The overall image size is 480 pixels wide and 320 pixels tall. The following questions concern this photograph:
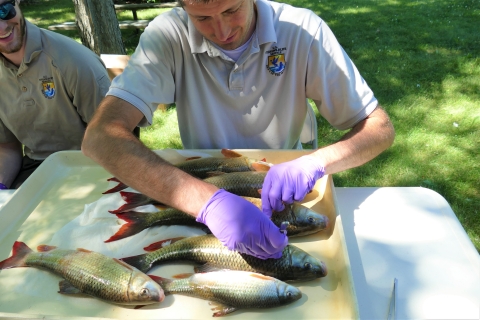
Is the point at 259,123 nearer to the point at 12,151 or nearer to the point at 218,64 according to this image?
the point at 218,64

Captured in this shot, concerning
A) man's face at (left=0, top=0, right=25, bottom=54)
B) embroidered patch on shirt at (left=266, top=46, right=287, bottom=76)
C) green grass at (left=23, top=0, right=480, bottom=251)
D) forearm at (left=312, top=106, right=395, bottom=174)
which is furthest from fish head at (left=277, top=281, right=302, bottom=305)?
man's face at (left=0, top=0, right=25, bottom=54)

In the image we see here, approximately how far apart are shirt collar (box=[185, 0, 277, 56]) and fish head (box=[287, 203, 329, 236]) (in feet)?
2.79

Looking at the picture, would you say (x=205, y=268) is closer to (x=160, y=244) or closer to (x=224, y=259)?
(x=224, y=259)

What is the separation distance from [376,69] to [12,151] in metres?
4.47

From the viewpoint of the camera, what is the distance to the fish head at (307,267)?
133cm

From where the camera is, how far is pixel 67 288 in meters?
1.38

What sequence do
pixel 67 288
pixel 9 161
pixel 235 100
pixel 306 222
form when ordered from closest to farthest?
pixel 67 288 < pixel 306 222 < pixel 235 100 < pixel 9 161

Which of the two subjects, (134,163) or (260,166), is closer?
(134,163)

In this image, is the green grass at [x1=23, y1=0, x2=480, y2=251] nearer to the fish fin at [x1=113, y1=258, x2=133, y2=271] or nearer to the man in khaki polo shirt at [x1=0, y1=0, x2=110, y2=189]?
the man in khaki polo shirt at [x1=0, y1=0, x2=110, y2=189]

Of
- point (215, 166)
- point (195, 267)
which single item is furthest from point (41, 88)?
point (195, 267)

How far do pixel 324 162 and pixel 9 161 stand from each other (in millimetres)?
2140

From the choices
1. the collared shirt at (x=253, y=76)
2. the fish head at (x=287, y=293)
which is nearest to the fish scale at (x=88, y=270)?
the fish head at (x=287, y=293)

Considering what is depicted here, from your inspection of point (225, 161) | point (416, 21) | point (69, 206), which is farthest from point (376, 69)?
point (69, 206)

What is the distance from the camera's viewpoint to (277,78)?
1988 mm
